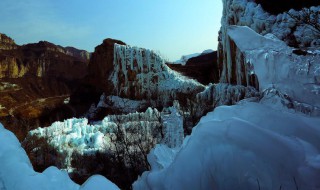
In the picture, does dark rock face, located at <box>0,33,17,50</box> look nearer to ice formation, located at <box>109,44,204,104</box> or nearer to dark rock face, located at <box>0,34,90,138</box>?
dark rock face, located at <box>0,34,90,138</box>

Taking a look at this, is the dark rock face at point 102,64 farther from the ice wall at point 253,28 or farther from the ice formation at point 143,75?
the ice wall at point 253,28

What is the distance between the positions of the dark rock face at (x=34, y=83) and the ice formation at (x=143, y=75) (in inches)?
332

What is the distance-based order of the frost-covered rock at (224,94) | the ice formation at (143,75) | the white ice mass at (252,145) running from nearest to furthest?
1. the white ice mass at (252,145)
2. the frost-covered rock at (224,94)
3. the ice formation at (143,75)

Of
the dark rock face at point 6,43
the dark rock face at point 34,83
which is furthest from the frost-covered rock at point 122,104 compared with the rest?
the dark rock face at point 6,43

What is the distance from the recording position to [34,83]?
64.6 m

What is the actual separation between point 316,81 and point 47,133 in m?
22.0

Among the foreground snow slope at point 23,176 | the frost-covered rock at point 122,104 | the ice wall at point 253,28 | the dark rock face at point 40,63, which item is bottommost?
the frost-covered rock at point 122,104

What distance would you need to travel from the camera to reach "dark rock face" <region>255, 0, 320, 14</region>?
1409 cm

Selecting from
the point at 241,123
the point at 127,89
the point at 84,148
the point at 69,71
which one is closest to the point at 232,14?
the point at 84,148

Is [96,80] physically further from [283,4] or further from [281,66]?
[281,66]

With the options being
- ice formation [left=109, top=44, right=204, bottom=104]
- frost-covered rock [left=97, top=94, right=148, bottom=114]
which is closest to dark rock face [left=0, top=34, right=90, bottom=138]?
frost-covered rock [left=97, top=94, right=148, bottom=114]

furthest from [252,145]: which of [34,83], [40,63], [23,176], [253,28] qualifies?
[40,63]

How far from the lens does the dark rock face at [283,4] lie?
1409 centimetres

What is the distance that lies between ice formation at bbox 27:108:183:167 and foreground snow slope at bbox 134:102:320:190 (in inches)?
455
